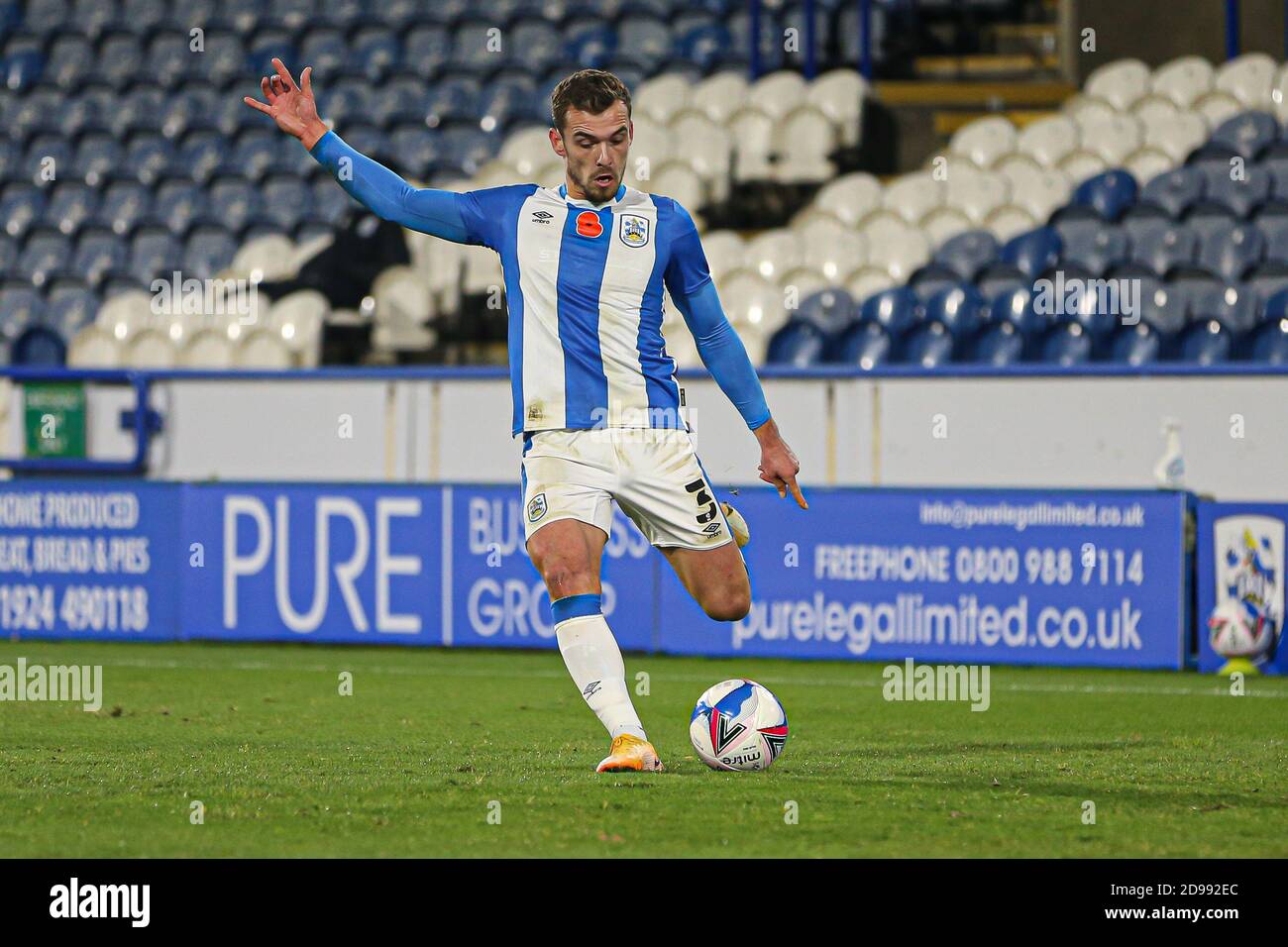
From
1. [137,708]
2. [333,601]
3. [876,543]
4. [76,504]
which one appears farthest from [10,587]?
[876,543]

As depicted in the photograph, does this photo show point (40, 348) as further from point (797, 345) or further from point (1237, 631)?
point (1237, 631)

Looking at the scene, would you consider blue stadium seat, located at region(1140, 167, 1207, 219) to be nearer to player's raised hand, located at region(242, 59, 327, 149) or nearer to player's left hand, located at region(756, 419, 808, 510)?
player's left hand, located at region(756, 419, 808, 510)

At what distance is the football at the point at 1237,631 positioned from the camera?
11.7 meters

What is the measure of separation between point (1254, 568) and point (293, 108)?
24.0 feet

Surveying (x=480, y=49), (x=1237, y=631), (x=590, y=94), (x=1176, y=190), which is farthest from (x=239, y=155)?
(x=590, y=94)

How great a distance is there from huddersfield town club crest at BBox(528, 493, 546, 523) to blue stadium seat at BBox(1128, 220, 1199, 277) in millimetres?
10047

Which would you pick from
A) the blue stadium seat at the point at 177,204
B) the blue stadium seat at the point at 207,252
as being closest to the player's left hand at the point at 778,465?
the blue stadium seat at the point at 207,252

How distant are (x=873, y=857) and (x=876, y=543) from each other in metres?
7.57

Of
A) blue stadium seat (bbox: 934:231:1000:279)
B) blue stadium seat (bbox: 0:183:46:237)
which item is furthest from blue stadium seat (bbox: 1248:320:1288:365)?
blue stadium seat (bbox: 0:183:46:237)

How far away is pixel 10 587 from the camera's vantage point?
1391cm

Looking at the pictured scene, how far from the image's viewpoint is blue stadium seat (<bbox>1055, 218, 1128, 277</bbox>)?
15547 millimetres

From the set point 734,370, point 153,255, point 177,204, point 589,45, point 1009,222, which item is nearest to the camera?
point 734,370

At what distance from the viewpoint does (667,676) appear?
453 inches

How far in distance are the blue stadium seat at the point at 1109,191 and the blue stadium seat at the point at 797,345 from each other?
2.79 metres
